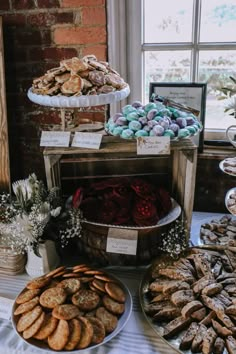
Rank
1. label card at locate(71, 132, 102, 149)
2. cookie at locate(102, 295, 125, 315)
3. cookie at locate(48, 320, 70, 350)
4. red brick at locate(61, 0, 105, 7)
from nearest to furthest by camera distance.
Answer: cookie at locate(48, 320, 70, 350) < cookie at locate(102, 295, 125, 315) < label card at locate(71, 132, 102, 149) < red brick at locate(61, 0, 105, 7)

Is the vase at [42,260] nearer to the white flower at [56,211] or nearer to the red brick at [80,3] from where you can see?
the white flower at [56,211]


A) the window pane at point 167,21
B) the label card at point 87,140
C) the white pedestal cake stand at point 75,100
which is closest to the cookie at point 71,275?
the label card at point 87,140

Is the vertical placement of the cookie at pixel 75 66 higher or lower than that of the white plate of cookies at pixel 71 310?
higher

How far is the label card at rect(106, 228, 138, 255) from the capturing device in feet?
3.91

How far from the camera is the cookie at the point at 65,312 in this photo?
97cm

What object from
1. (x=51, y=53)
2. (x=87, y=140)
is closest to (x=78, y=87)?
(x=87, y=140)

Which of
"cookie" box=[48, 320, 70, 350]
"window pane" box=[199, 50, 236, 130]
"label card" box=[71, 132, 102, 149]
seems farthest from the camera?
"window pane" box=[199, 50, 236, 130]

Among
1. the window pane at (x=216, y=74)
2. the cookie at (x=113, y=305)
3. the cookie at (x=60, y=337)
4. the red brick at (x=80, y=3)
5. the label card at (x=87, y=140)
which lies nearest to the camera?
the cookie at (x=60, y=337)

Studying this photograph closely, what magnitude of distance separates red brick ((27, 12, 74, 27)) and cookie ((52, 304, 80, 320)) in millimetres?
954

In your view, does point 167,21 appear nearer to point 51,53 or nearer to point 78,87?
point 51,53

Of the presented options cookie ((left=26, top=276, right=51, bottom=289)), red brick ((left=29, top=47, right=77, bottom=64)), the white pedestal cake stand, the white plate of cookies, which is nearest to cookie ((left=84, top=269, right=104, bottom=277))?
the white plate of cookies

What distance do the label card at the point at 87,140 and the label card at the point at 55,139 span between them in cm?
2

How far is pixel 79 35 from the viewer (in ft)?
4.65

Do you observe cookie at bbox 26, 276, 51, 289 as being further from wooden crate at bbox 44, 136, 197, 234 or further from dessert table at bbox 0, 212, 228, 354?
wooden crate at bbox 44, 136, 197, 234
